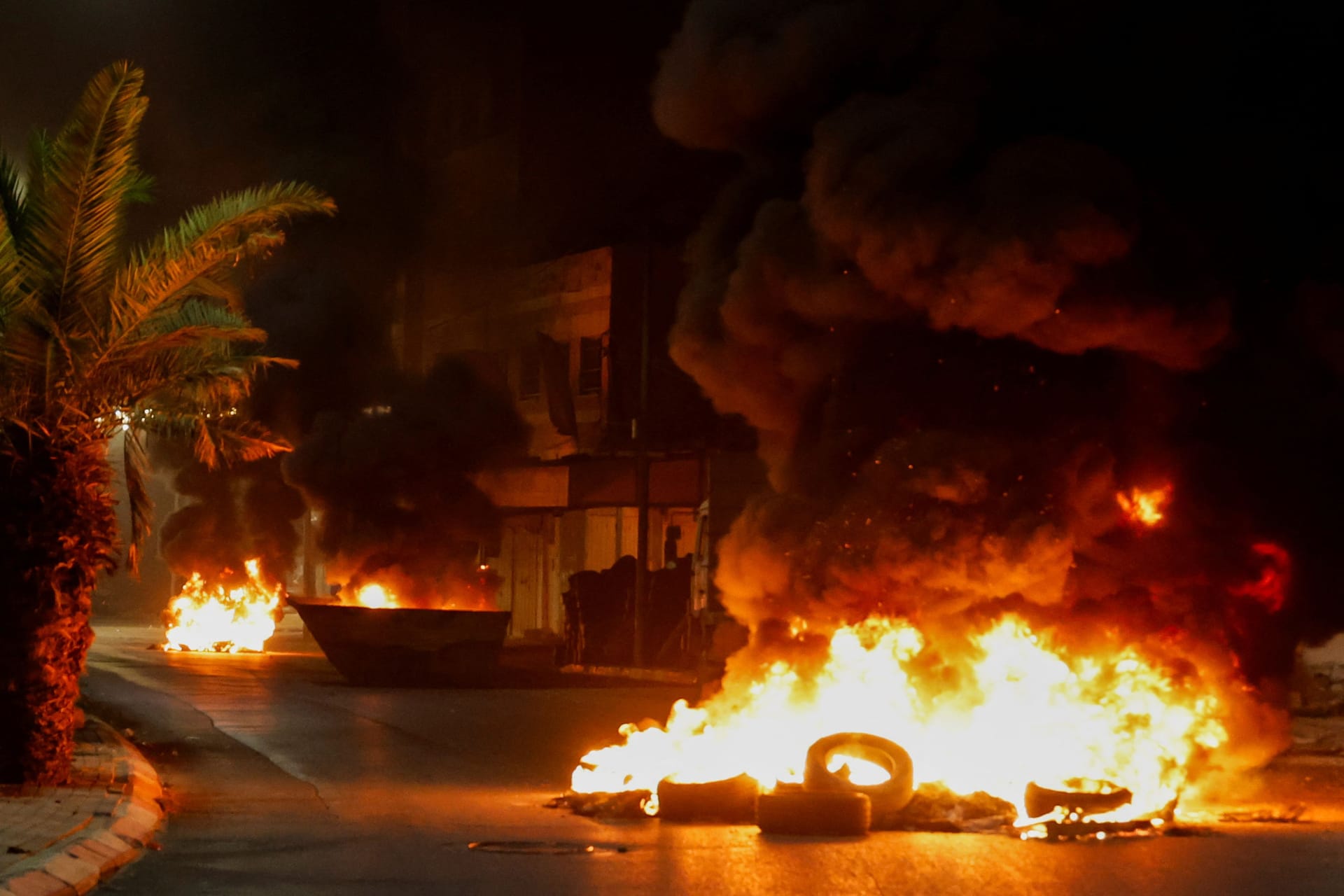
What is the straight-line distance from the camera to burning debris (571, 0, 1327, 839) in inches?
491

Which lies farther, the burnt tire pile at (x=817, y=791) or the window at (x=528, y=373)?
the window at (x=528, y=373)

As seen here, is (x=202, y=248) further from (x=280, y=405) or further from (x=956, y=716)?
(x=280, y=405)

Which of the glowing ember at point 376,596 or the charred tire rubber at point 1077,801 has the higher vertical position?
the glowing ember at point 376,596

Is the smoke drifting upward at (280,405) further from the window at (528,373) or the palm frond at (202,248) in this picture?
the palm frond at (202,248)

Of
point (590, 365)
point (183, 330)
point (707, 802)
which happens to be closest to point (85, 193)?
point (183, 330)


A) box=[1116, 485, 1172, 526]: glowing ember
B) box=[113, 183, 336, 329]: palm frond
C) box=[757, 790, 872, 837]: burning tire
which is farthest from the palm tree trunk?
box=[1116, 485, 1172, 526]: glowing ember

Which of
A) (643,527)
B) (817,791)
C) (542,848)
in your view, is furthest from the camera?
(643,527)

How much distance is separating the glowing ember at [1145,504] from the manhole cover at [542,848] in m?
5.62

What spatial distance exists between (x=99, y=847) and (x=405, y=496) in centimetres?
2008

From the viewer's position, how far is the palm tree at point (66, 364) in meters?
11.6

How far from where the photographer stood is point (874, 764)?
457 inches

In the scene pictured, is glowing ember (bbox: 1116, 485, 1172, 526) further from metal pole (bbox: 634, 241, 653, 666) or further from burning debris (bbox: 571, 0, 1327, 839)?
metal pole (bbox: 634, 241, 653, 666)

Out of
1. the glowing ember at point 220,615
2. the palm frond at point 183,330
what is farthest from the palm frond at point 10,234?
the glowing ember at point 220,615

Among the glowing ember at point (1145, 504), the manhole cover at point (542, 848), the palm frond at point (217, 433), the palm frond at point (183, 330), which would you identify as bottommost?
the manhole cover at point (542, 848)
